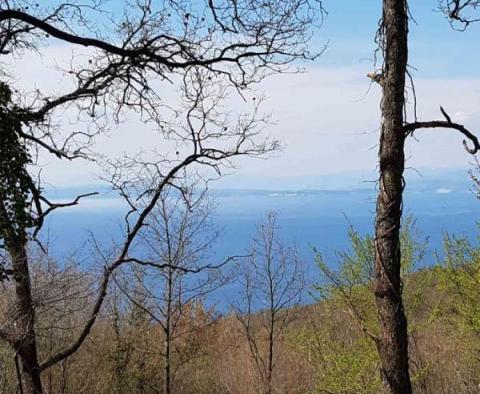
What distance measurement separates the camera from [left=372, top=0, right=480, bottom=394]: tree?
12.3 ft

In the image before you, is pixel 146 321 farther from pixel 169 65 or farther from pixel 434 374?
pixel 169 65

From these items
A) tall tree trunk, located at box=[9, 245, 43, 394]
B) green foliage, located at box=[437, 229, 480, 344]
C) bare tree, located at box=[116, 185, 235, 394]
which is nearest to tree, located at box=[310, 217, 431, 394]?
green foliage, located at box=[437, 229, 480, 344]

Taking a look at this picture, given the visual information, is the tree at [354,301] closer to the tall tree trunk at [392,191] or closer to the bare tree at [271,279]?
the bare tree at [271,279]

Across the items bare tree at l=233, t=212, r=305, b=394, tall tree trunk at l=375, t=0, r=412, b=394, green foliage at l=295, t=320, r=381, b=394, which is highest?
tall tree trunk at l=375, t=0, r=412, b=394

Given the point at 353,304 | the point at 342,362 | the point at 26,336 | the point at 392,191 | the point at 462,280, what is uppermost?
the point at 392,191

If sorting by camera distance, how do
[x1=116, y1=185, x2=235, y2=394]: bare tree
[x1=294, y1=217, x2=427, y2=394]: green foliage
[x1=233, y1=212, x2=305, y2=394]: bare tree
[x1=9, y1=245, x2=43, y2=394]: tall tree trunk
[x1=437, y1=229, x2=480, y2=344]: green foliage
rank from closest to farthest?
[x1=9, y1=245, x2=43, y2=394]: tall tree trunk, [x1=437, y1=229, x2=480, y2=344]: green foliage, [x1=294, y1=217, x2=427, y2=394]: green foliage, [x1=116, y1=185, x2=235, y2=394]: bare tree, [x1=233, y1=212, x2=305, y2=394]: bare tree

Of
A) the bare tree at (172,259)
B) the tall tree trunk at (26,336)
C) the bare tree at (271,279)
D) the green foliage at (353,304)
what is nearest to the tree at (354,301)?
the green foliage at (353,304)

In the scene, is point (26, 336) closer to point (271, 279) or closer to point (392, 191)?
point (392, 191)

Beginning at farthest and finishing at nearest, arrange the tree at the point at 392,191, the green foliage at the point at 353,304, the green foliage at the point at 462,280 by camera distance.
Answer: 1. the green foliage at the point at 353,304
2. the green foliage at the point at 462,280
3. the tree at the point at 392,191

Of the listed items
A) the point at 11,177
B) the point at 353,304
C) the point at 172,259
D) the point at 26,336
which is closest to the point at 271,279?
the point at 172,259

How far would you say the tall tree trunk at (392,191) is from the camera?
3744mm

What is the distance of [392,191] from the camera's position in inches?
149

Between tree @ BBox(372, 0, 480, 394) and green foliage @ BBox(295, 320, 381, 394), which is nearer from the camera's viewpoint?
tree @ BBox(372, 0, 480, 394)

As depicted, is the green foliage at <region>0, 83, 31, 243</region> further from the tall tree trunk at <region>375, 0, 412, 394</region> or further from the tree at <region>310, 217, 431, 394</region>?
the tree at <region>310, 217, 431, 394</region>
